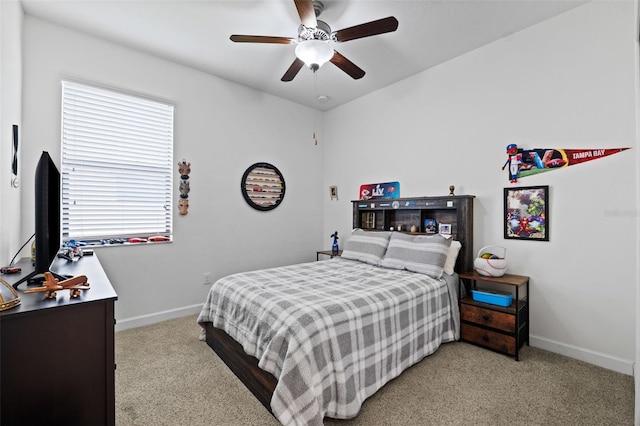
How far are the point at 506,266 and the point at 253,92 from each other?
3683 mm

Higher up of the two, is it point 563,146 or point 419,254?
point 563,146

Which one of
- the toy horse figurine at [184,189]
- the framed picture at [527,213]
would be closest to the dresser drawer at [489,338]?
the framed picture at [527,213]

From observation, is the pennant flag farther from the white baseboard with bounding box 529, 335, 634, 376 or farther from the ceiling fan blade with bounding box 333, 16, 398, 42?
the ceiling fan blade with bounding box 333, 16, 398, 42

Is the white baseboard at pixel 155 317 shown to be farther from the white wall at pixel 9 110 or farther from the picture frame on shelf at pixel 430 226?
the picture frame on shelf at pixel 430 226

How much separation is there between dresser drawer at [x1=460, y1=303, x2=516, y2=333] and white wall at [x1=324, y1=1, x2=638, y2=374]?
49 centimetres

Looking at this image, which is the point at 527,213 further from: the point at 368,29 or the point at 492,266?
the point at 368,29

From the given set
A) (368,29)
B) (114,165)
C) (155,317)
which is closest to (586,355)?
(368,29)

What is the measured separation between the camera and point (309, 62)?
229 cm

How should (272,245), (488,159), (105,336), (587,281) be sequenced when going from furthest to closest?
1. (272,245)
2. (488,159)
3. (587,281)
4. (105,336)

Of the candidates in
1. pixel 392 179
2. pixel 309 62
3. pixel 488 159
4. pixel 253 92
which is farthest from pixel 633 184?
pixel 253 92

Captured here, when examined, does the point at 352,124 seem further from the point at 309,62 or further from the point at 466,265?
the point at 466,265

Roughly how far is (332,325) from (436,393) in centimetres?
92

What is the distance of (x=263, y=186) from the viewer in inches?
163

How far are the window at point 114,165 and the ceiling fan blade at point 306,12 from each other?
2.08 m
